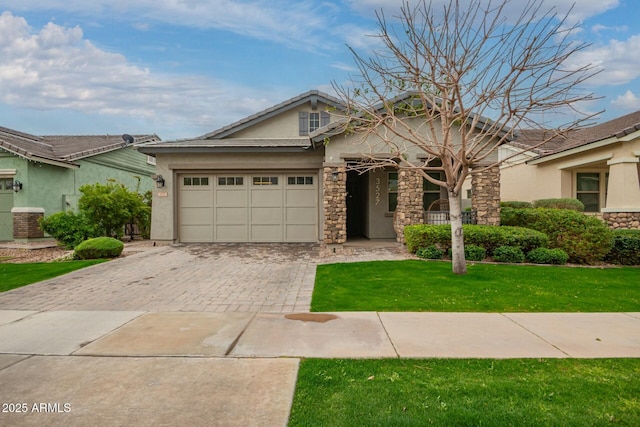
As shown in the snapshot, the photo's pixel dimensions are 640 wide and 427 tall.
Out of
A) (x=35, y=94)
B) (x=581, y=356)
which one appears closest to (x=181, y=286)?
(x=581, y=356)

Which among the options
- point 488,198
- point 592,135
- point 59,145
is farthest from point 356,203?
point 59,145

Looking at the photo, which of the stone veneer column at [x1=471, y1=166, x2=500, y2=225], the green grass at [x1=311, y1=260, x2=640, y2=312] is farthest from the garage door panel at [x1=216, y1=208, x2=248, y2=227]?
the stone veneer column at [x1=471, y1=166, x2=500, y2=225]

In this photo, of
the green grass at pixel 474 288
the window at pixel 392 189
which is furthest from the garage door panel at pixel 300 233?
the green grass at pixel 474 288

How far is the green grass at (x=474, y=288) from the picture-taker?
5863mm

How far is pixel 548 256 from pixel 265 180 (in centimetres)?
954

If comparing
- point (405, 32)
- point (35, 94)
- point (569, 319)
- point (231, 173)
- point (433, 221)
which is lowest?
point (569, 319)

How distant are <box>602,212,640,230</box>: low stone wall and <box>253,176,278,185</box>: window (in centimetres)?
1189

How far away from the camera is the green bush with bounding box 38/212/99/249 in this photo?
12953 millimetres

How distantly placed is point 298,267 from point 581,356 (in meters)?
6.42

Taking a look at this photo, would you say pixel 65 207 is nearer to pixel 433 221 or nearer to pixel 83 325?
pixel 83 325

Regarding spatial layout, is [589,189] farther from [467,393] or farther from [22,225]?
[22,225]

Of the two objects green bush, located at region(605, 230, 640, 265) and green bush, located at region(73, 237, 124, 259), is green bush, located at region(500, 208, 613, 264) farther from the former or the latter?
green bush, located at region(73, 237, 124, 259)

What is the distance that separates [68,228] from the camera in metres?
13.0

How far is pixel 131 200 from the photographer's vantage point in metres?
14.0
